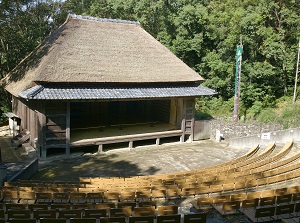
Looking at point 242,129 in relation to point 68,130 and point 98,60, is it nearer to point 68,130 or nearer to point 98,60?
point 98,60

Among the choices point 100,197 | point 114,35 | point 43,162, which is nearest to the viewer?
point 100,197

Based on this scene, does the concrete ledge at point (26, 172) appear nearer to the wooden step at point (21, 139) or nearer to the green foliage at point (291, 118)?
the wooden step at point (21, 139)

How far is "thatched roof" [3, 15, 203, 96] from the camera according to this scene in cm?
1656

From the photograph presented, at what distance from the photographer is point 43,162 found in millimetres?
15719

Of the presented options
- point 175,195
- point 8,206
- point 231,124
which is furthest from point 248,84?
point 8,206

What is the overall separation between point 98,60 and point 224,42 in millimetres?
17258

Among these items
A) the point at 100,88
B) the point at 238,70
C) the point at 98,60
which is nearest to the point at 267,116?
the point at 238,70

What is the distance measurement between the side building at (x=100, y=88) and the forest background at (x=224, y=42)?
742 centimetres

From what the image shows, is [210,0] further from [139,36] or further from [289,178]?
[289,178]

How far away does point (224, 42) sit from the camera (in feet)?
101

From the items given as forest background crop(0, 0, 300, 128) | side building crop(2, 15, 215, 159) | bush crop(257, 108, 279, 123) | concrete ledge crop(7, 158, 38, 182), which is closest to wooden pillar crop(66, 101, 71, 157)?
side building crop(2, 15, 215, 159)

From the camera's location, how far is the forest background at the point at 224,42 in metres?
27.8

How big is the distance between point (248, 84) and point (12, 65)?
A: 2340cm

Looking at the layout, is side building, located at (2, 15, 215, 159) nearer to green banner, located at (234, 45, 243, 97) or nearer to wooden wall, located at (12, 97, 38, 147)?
wooden wall, located at (12, 97, 38, 147)
